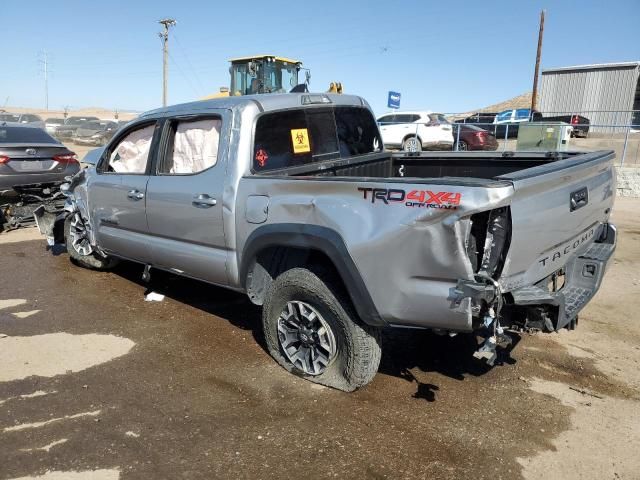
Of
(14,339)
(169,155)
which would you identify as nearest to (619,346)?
(169,155)

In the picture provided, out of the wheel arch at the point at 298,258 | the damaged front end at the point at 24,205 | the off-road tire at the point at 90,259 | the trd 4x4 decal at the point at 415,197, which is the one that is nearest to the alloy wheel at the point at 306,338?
the wheel arch at the point at 298,258

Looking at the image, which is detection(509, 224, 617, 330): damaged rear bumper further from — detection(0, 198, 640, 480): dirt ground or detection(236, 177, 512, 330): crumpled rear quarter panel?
detection(0, 198, 640, 480): dirt ground

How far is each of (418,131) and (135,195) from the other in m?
16.2

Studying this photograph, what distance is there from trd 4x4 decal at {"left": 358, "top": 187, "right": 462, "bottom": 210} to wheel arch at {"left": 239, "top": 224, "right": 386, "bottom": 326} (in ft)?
1.13

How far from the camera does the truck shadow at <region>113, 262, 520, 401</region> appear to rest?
3.90 meters

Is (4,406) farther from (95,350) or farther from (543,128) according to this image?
(543,128)

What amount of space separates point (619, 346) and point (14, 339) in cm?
503

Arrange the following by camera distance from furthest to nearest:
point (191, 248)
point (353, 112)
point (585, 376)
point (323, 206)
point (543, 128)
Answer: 1. point (543, 128)
2. point (353, 112)
3. point (191, 248)
4. point (585, 376)
5. point (323, 206)

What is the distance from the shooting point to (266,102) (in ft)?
13.2

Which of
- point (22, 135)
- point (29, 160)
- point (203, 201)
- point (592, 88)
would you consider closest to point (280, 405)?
point (203, 201)

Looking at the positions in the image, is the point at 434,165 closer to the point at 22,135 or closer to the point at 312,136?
the point at 312,136

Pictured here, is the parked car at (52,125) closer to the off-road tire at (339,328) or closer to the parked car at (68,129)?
the parked car at (68,129)

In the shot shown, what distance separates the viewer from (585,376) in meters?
3.84

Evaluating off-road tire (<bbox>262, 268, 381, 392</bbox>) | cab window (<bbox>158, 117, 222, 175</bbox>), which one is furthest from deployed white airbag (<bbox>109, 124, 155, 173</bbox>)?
off-road tire (<bbox>262, 268, 381, 392</bbox>)
